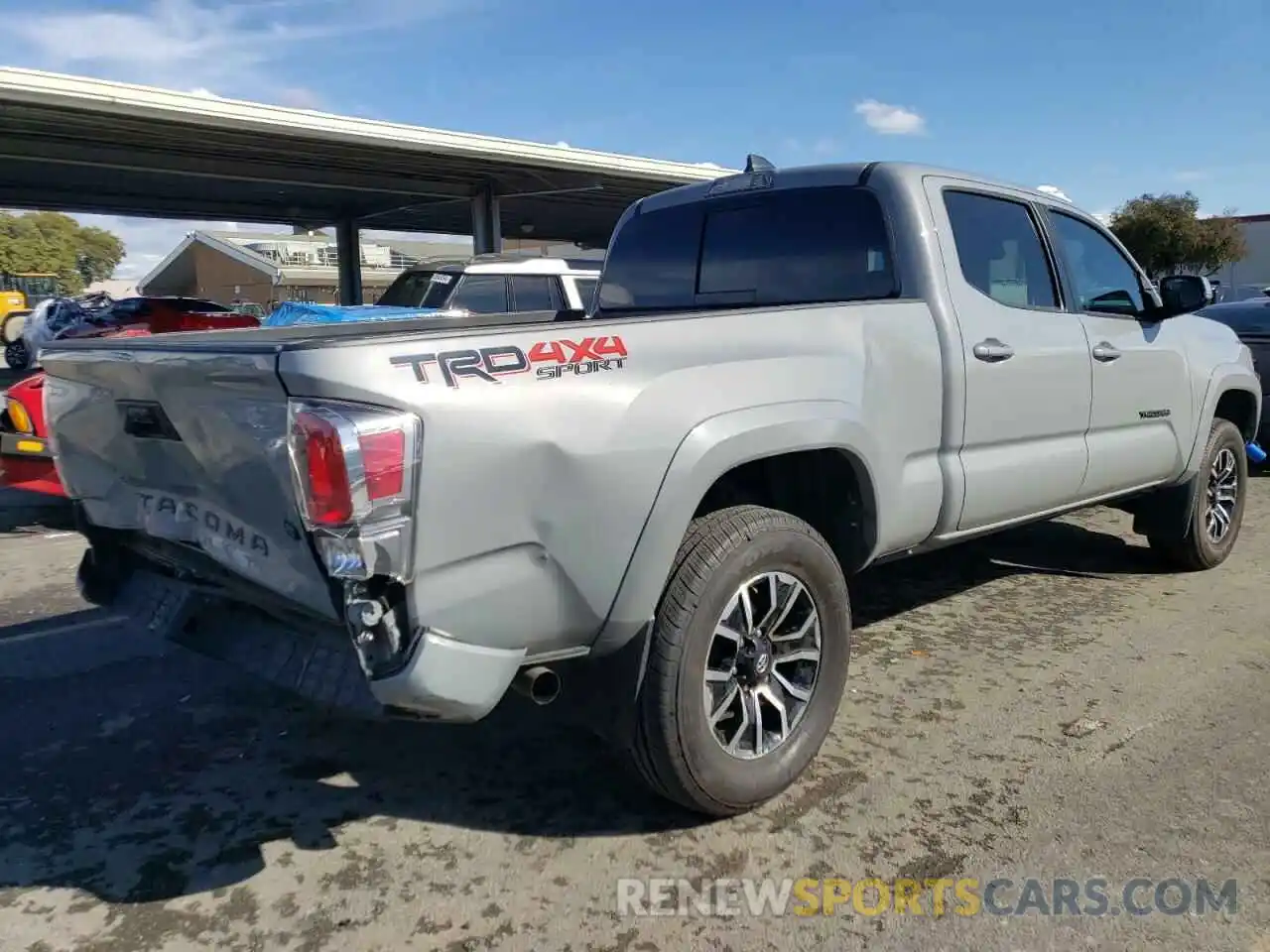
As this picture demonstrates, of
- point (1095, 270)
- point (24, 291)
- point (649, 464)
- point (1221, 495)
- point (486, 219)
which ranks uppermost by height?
point (486, 219)

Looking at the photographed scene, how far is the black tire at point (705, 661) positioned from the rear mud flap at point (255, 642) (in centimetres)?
78

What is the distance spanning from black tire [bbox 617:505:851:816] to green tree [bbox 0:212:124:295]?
75.8 m

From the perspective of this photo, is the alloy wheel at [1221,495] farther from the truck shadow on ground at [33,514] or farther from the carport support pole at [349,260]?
the carport support pole at [349,260]

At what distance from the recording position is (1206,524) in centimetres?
570

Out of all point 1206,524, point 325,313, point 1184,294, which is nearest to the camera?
point 1184,294

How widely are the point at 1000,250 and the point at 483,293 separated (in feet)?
23.1

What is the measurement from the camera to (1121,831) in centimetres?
303

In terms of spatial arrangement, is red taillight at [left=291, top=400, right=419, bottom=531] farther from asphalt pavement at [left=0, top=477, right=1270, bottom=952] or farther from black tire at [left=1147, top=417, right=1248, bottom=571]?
black tire at [left=1147, top=417, right=1248, bottom=571]

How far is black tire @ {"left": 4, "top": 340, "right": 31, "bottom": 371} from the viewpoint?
936 inches

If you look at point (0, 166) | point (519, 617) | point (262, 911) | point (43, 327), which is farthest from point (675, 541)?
point (0, 166)

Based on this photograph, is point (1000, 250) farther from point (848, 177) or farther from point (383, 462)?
point (383, 462)

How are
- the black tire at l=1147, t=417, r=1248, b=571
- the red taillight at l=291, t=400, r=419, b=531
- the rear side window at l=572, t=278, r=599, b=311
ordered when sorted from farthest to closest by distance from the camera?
the rear side window at l=572, t=278, r=599, b=311
the black tire at l=1147, t=417, r=1248, b=571
the red taillight at l=291, t=400, r=419, b=531

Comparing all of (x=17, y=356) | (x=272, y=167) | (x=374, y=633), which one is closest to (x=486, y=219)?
(x=272, y=167)

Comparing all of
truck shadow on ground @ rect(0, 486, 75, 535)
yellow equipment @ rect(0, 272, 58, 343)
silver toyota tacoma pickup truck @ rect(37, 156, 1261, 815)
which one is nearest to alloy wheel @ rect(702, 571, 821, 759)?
silver toyota tacoma pickup truck @ rect(37, 156, 1261, 815)
